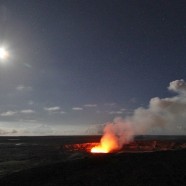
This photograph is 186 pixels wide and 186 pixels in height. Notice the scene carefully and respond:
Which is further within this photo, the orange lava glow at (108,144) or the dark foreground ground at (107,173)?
the orange lava glow at (108,144)

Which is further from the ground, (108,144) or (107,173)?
(108,144)

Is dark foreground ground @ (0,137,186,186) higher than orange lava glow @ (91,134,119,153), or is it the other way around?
orange lava glow @ (91,134,119,153)

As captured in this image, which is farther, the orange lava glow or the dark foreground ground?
the orange lava glow

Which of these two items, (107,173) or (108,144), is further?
(108,144)

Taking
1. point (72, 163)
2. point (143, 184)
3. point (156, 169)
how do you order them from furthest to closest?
point (72, 163), point (156, 169), point (143, 184)

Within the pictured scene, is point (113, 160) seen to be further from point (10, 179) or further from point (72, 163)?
point (10, 179)

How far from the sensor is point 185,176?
36469 mm

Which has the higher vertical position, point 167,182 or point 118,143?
point 118,143

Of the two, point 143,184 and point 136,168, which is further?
point 136,168

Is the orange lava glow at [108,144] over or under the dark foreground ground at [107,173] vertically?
over

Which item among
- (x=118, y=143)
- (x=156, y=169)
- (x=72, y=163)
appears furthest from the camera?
(x=118, y=143)

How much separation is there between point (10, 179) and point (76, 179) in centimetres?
869

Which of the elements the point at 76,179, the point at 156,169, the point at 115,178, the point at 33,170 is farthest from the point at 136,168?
the point at 33,170

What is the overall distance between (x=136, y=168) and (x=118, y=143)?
47.0 meters
